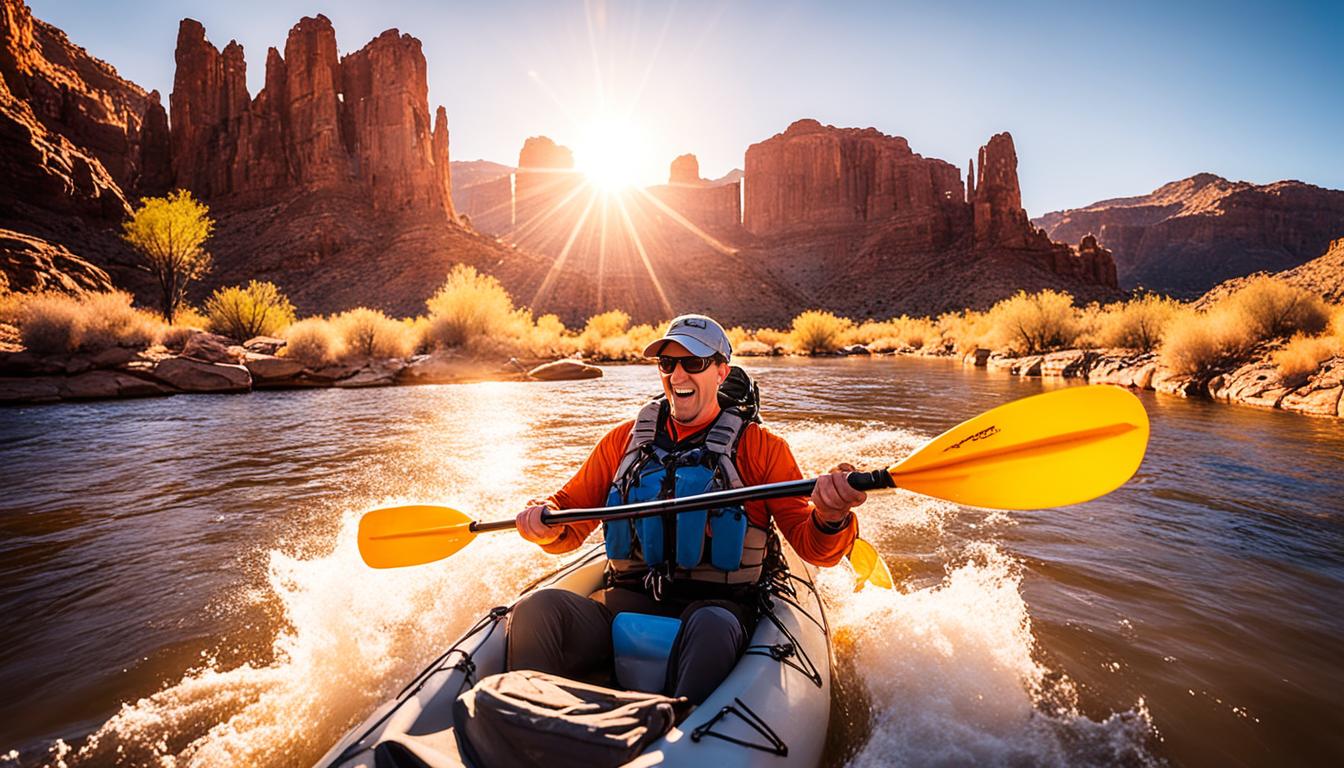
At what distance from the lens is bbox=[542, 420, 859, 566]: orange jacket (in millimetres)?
→ 2350

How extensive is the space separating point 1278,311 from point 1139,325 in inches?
194

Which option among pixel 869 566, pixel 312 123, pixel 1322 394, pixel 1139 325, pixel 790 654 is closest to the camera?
pixel 790 654

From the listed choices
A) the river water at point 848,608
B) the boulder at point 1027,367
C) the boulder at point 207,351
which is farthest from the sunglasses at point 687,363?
the boulder at point 1027,367

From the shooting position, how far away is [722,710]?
1.82 metres

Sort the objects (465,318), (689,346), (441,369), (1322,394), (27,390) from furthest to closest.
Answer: (465,318) → (441,369) → (27,390) → (1322,394) → (689,346)

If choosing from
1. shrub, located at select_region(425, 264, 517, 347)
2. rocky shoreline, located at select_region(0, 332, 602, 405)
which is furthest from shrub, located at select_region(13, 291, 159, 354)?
shrub, located at select_region(425, 264, 517, 347)

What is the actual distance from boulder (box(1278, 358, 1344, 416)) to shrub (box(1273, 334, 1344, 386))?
14 cm

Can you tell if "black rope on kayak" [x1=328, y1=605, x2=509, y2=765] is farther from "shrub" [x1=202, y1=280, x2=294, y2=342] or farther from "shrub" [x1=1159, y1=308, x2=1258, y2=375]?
"shrub" [x1=202, y1=280, x2=294, y2=342]

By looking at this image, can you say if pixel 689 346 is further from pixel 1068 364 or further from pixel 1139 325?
pixel 1139 325

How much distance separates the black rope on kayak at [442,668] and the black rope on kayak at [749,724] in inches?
34.2

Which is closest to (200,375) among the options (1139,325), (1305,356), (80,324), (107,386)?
(107,386)

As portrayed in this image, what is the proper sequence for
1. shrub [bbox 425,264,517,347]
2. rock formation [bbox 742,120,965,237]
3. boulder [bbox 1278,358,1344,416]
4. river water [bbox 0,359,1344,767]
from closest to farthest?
river water [bbox 0,359,1344,767] → boulder [bbox 1278,358,1344,416] → shrub [bbox 425,264,517,347] → rock formation [bbox 742,120,965,237]

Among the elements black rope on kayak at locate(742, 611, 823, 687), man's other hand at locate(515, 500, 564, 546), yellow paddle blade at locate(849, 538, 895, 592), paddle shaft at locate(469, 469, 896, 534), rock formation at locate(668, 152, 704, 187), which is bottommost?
yellow paddle blade at locate(849, 538, 895, 592)

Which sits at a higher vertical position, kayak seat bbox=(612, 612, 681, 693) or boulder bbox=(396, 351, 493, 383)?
boulder bbox=(396, 351, 493, 383)
